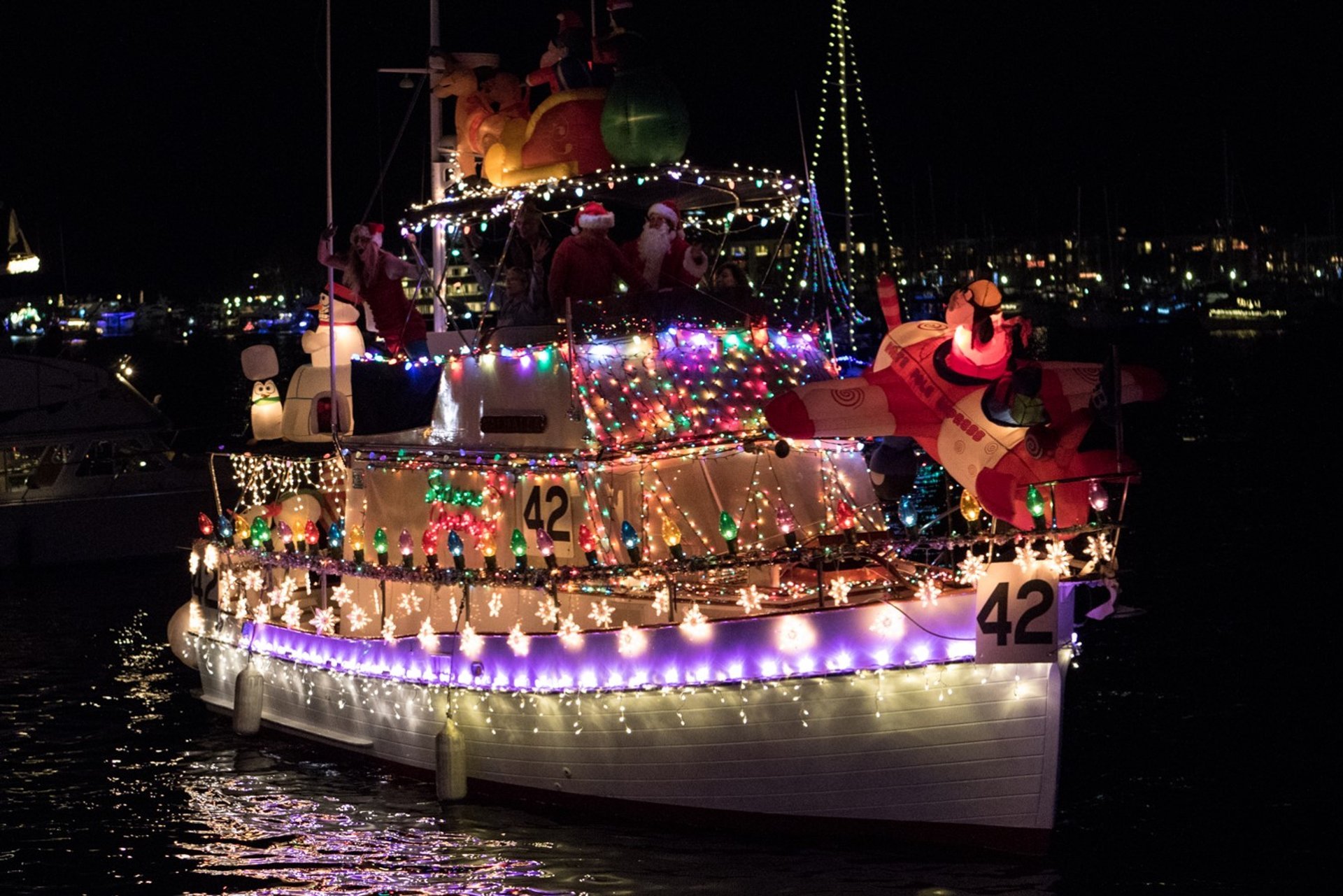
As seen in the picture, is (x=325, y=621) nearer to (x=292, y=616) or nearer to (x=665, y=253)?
(x=292, y=616)

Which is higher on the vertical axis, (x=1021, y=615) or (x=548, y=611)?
(x=1021, y=615)

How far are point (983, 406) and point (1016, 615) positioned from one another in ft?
5.29

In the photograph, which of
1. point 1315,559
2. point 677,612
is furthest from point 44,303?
point 677,612

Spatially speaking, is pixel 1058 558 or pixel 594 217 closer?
pixel 1058 558

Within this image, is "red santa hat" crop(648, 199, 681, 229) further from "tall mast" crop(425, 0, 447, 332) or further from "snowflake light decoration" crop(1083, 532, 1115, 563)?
"snowflake light decoration" crop(1083, 532, 1115, 563)

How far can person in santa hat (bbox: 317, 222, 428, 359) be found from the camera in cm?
1634

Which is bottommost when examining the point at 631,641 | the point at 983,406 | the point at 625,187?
the point at 631,641

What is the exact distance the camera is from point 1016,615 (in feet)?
38.6

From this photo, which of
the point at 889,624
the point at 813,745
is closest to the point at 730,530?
the point at 889,624

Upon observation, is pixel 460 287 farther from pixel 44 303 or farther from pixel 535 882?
pixel 44 303

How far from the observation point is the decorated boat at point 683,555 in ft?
39.8

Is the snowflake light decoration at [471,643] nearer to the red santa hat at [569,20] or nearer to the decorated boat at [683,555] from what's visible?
the decorated boat at [683,555]

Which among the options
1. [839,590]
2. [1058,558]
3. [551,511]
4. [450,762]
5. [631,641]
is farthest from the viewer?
[551,511]

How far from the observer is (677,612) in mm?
13820
